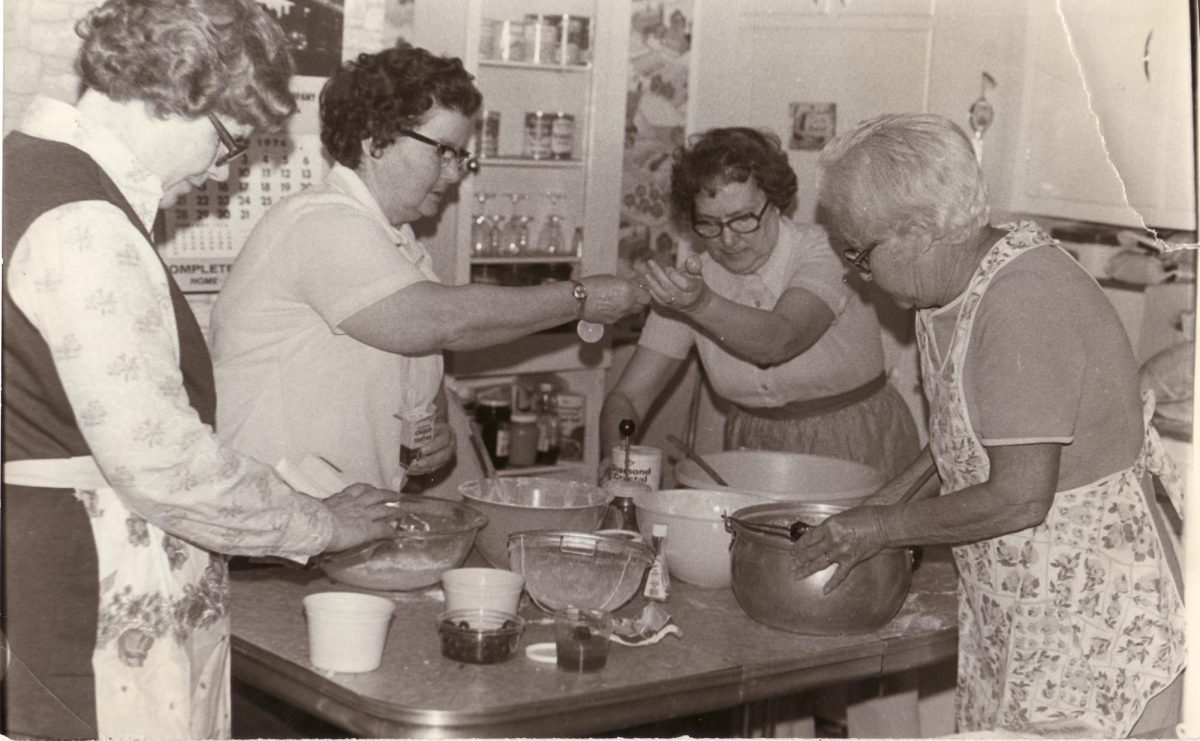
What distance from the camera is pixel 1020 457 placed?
197 cm

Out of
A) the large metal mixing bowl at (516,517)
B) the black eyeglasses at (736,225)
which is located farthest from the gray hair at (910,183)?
the black eyeglasses at (736,225)

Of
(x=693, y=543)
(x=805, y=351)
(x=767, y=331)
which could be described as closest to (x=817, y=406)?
(x=805, y=351)

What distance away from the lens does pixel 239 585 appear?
2.31 meters

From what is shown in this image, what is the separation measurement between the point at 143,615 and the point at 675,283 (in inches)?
59.6

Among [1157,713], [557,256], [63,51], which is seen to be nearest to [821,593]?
[1157,713]

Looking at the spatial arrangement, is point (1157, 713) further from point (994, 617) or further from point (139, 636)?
point (139, 636)

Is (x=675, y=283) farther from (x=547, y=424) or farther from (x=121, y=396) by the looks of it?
(x=547, y=424)

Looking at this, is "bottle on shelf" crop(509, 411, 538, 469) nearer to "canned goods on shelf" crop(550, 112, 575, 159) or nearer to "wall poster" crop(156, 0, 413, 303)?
"canned goods on shelf" crop(550, 112, 575, 159)

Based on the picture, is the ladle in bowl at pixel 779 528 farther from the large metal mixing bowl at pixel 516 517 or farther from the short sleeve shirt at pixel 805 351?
the short sleeve shirt at pixel 805 351

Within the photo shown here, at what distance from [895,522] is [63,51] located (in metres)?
2.07

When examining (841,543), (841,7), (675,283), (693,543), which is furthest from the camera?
(841,7)

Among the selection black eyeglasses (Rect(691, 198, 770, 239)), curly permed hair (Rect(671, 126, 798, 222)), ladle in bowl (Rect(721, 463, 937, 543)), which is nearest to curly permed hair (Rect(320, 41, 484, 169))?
curly permed hair (Rect(671, 126, 798, 222))

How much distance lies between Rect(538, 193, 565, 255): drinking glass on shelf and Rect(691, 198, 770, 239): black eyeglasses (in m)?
1.41

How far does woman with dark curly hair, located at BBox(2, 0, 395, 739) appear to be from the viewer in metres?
1.61
